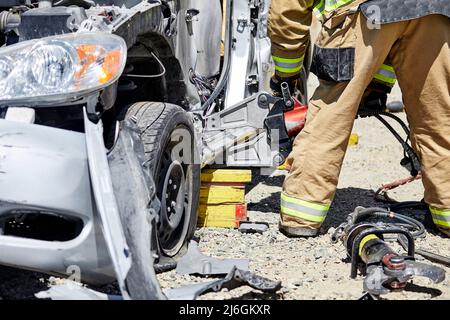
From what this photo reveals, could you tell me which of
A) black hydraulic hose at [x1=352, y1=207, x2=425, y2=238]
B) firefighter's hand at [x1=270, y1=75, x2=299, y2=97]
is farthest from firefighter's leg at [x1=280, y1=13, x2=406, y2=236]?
firefighter's hand at [x1=270, y1=75, x2=299, y2=97]

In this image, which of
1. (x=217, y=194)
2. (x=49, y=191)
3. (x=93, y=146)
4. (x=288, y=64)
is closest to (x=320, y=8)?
(x=288, y=64)

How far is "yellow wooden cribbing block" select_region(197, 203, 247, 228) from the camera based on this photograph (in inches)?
187

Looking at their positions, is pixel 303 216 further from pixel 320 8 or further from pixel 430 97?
pixel 320 8

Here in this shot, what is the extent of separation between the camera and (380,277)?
3.59 meters

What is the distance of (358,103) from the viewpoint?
4438 mm

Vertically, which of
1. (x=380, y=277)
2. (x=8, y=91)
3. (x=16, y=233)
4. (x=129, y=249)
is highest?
(x=8, y=91)

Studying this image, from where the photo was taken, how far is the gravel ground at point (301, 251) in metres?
3.60

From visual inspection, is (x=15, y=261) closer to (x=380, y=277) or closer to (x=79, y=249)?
(x=79, y=249)

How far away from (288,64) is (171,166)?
4.15ft

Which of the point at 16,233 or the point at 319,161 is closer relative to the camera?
the point at 16,233

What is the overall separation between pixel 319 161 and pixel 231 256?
743 mm

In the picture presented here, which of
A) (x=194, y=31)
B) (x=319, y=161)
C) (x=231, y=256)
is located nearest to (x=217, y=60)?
(x=194, y=31)

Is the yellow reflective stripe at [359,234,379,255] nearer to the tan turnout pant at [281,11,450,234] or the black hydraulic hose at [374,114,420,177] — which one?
the tan turnout pant at [281,11,450,234]

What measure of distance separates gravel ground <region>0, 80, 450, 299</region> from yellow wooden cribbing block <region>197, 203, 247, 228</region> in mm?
47
